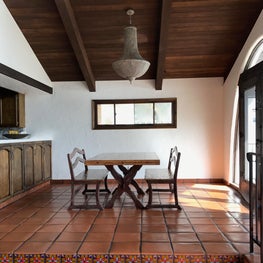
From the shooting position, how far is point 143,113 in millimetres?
5652

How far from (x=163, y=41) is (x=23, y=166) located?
2914 mm

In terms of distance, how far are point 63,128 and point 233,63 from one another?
11.4 ft

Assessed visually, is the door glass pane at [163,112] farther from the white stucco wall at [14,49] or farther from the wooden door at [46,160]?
the white stucco wall at [14,49]

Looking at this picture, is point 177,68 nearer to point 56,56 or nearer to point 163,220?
point 56,56

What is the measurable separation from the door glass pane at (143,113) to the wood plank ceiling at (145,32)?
0.50 metres

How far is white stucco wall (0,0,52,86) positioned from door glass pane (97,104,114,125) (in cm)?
135

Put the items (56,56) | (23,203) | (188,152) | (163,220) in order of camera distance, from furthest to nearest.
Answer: (188,152), (56,56), (23,203), (163,220)

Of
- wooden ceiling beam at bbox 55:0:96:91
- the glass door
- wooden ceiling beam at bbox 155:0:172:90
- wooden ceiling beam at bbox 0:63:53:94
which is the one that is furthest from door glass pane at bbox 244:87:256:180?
wooden ceiling beam at bbox 0:63:53:94

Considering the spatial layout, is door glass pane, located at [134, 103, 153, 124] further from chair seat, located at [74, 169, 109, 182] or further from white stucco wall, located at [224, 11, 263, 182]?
chair seat, located at [74, 169, 109, 182]

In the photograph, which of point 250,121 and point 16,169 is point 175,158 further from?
point 16,169

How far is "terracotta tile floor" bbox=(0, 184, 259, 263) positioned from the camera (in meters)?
2.31

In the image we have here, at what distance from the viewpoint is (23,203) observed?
408 centimetres

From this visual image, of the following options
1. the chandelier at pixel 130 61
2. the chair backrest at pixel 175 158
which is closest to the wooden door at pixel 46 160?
the chair backrest at pixel 175 158

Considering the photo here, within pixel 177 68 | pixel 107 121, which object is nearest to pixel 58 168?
pixel 107 121
